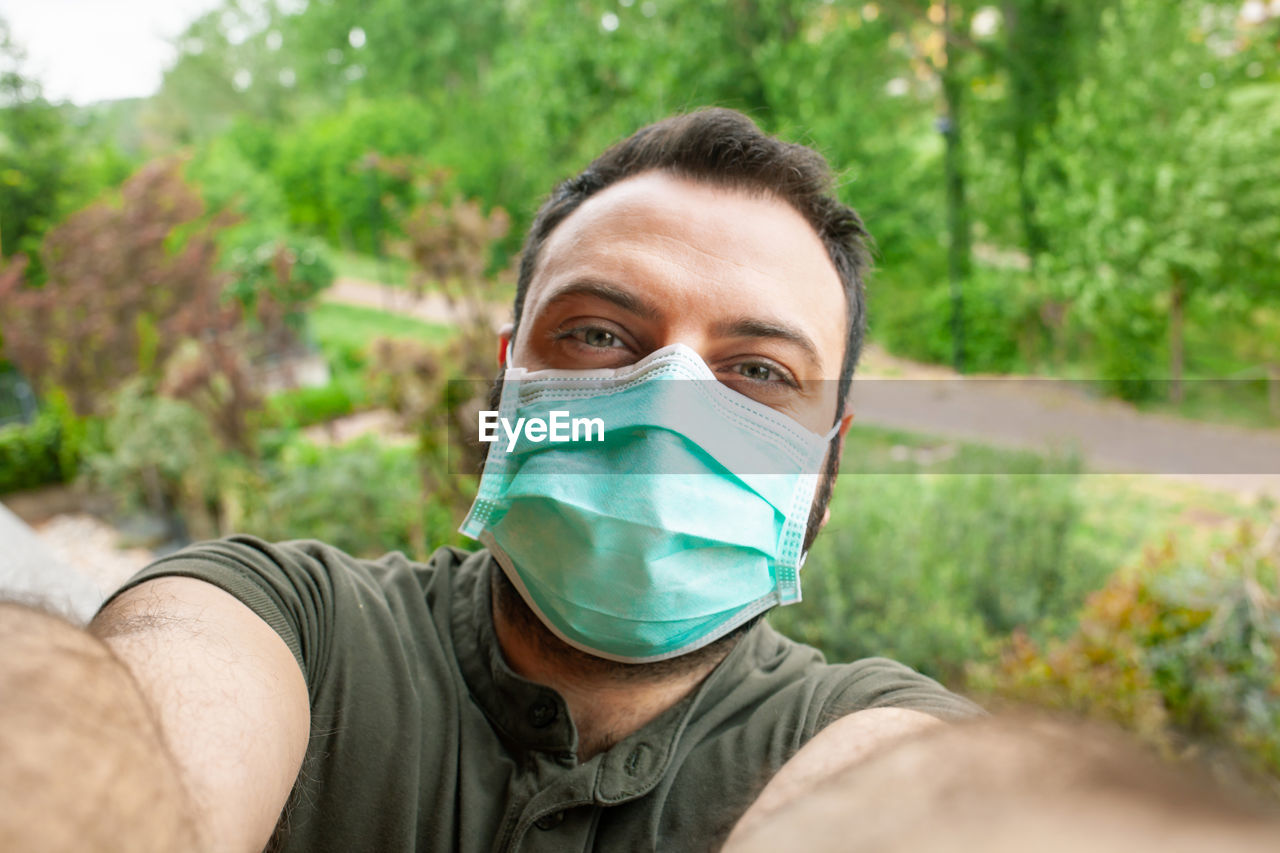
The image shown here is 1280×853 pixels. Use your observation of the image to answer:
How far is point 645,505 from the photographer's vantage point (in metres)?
1.33

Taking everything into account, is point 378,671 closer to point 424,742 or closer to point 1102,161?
point 424,742

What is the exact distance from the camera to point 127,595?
3.64 feet

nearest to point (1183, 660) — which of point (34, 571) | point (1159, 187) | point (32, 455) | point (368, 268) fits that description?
point (34, 571)

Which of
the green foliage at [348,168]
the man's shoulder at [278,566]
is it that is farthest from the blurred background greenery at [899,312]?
the green foliage at [348,168]

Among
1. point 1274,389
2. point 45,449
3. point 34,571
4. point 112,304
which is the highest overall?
point 34,571

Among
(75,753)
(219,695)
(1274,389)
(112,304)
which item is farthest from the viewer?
(1274,389)

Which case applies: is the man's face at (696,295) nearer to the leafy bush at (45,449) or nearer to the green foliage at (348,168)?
the leafy bush at (45,449)

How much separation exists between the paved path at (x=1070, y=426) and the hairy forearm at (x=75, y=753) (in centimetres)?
662

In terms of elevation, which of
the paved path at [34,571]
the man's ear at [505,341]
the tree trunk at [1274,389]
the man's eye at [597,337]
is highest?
the man's eye at [597,337]

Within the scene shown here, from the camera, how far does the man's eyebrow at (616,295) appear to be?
146cm

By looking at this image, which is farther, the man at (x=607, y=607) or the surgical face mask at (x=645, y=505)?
the surgical face mask at (x=645, y=505)

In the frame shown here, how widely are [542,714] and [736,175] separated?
113 cm

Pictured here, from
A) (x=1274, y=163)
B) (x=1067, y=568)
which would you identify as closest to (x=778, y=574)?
(x=1067, y=568)

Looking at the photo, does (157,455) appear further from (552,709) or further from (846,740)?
(846,740)
